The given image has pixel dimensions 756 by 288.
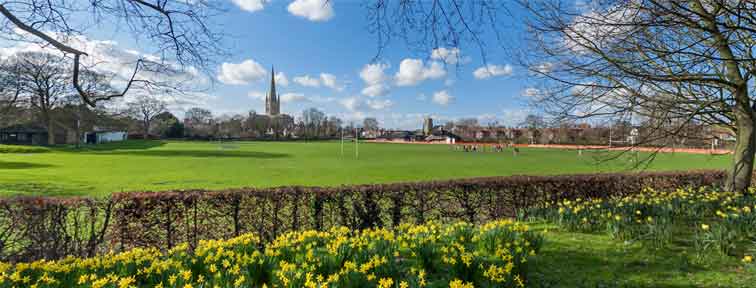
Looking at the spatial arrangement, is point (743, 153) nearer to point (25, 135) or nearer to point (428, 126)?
point (25, 135)

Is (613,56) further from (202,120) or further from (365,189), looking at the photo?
(202,120)

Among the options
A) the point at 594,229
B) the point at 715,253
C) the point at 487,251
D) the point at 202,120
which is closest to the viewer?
the point at 487,251

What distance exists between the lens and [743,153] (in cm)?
736

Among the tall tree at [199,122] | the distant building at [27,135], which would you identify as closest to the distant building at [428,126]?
the tall tree at [199,122]

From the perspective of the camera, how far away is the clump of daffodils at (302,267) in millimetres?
2652

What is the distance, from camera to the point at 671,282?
3531mm

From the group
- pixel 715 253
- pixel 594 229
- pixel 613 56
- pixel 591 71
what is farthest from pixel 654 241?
pixel 613 56

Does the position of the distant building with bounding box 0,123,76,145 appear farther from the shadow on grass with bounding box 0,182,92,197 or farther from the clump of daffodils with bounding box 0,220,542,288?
the clump of daffodils with bounding box 0,220,542,288

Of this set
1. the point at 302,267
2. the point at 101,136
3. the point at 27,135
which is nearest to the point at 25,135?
the point at 27,135

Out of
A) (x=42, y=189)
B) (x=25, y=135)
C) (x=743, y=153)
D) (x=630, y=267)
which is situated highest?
(x=25, y=135)

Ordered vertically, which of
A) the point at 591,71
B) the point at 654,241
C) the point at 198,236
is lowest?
the point at 198,236

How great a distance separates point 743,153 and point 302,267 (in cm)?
983

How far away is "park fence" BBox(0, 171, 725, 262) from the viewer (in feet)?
16.2

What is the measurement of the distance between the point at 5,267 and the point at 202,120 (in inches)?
4606
